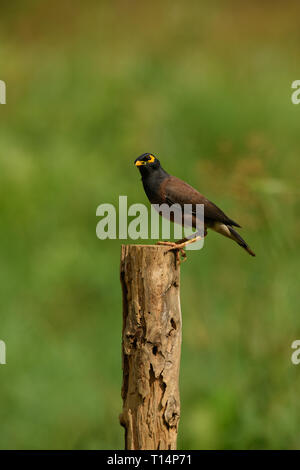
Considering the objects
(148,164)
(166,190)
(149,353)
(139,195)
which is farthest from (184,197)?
(139,195)

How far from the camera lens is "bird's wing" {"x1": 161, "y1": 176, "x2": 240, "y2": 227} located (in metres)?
5.27

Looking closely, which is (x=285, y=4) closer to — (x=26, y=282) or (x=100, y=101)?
(x=100, y=101)

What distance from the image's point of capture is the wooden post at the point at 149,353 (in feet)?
14.7

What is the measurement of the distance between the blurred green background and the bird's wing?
135cm

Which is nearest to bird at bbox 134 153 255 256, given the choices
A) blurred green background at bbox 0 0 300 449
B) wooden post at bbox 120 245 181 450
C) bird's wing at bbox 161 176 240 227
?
bird's wing at bbox 161 176 240 227

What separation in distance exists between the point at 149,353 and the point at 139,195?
27.9ft

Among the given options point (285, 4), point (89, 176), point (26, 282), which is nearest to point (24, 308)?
point (26, 282)

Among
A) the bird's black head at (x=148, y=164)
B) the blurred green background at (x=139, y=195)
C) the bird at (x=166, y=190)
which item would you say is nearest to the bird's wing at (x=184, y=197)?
the bird at (x=166, y=190)

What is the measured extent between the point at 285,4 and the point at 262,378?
1523 cm

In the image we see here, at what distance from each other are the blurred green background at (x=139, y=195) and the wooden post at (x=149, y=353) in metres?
2.32

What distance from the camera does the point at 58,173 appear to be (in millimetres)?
13641

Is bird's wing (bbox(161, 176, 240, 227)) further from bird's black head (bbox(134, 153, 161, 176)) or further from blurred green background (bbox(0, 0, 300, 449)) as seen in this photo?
blurred green background (bbox(0, 0, 300, 449))

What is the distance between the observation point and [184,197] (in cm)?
529

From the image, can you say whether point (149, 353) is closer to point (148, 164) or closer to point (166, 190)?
point (166, 190)
